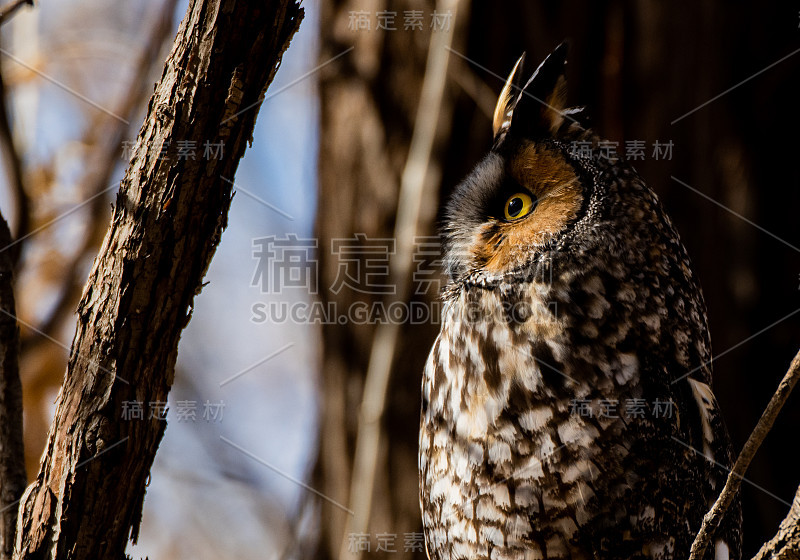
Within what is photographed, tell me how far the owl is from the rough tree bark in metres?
0.74

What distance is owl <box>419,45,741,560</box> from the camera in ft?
5.20

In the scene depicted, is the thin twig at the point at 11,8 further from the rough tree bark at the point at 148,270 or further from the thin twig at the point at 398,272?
the thin twig at the point at 398,272

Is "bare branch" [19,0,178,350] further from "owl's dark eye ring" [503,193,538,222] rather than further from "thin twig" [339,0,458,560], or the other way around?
"owl's dark eye ring" [503,193,538,222]

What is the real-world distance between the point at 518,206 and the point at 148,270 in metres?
0.93

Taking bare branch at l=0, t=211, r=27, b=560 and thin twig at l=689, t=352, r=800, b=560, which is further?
bare branch at l=0, t=211, r=27, b=560

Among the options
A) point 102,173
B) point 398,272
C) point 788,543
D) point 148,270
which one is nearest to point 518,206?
point 398,272

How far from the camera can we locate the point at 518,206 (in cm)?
182

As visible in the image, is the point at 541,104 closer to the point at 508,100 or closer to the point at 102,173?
the point at 508,100

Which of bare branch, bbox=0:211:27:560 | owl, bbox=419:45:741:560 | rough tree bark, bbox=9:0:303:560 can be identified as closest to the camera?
rough tree bark, bbox=9:0:303:560

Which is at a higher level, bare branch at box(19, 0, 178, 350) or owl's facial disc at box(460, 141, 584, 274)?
bare branch at box(19, 0, 178, 350)

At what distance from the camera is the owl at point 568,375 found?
1.59m

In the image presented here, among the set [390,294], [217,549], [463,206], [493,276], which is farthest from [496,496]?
[217,549]

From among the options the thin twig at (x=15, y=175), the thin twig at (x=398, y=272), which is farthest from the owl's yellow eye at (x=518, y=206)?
the thin twig at (x=15, y=175)

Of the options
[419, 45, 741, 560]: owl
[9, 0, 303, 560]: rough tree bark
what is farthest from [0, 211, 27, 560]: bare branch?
[419, 45, 741, 560]: owl
